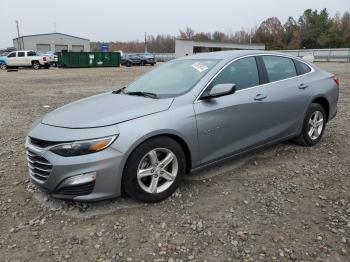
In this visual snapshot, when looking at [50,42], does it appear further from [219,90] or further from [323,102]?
[219,90]

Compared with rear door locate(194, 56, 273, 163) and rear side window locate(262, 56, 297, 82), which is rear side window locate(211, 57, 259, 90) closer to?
rear door locate(194, 56, 273, 163)

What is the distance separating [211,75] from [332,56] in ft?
158

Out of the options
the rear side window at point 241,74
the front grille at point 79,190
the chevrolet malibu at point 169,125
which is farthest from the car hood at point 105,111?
the rear side window at point 241,74

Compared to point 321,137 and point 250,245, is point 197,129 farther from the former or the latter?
point 321,137

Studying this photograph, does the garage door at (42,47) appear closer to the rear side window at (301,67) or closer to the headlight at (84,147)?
the rear side window at (301,67)

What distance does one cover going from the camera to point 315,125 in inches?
215

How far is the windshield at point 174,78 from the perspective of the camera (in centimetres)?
409

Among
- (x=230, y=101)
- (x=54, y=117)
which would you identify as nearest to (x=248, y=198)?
(x=230, y=101)

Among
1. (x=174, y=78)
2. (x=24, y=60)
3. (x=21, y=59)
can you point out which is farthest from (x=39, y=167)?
(x=21, y=59)

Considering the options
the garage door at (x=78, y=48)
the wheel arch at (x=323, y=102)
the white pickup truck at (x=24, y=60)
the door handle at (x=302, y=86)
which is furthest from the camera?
the garage door at (x=78, y=48)

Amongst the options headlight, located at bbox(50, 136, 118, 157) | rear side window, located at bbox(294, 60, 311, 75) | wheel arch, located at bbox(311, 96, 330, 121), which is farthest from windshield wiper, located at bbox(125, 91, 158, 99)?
wheel arch, located at bbox(311, 96, 330, 121)

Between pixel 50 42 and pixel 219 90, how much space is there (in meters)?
77.2

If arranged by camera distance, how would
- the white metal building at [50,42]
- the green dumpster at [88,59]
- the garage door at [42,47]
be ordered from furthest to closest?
the garage door at [42,47]
the white metal building at [50,42]
the green dumpster at [88,59]

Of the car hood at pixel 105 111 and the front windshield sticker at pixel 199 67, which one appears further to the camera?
the front windshield sticker at pixel 199 67
